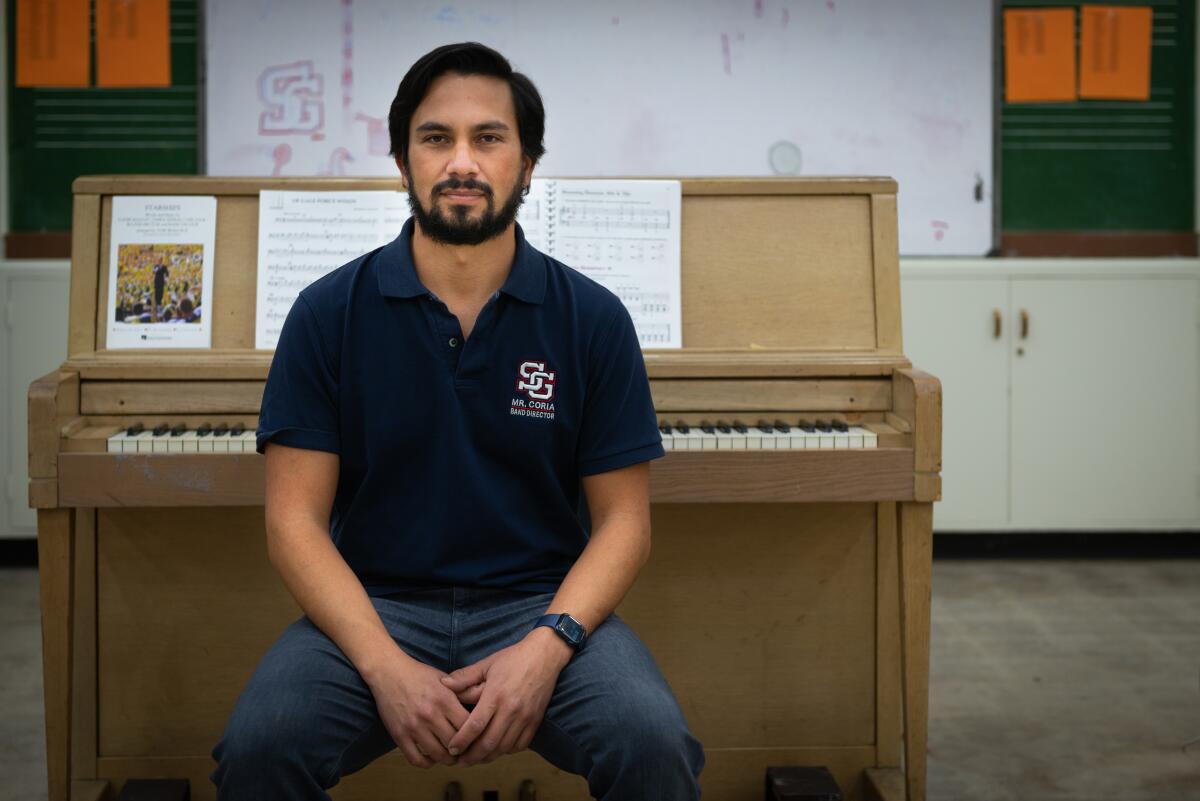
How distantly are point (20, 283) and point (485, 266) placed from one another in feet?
11.3

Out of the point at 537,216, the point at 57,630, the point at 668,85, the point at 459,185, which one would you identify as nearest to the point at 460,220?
the point at 459,185

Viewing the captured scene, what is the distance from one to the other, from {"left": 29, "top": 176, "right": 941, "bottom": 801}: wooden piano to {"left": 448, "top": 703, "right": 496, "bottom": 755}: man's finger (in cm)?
104

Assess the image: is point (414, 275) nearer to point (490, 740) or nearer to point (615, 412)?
point (615, 412)

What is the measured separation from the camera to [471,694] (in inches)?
67.2

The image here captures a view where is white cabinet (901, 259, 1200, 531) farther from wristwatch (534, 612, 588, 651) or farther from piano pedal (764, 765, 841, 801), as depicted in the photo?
wristwatch (534, 612, 588, 651)

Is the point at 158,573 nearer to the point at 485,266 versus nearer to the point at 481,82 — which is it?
the point at 485,266

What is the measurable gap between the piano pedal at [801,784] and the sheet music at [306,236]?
140 centimetres

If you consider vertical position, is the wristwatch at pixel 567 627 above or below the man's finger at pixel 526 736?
above

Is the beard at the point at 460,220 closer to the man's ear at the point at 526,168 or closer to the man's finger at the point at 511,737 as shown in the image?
the man's ear at the point at 526,168

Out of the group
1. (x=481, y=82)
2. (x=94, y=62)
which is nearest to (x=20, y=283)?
(x=94, y=62)

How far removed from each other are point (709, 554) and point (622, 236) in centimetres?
72

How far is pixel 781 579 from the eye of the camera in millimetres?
2732

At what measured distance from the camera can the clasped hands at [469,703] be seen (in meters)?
1.66

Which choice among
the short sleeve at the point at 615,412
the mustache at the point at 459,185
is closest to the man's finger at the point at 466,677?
the short sleeve at the point at 615,412
